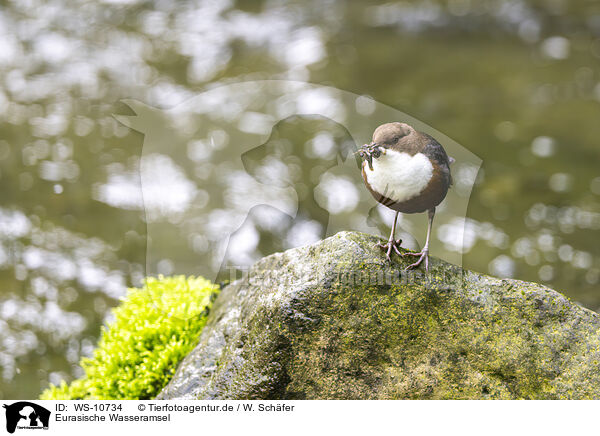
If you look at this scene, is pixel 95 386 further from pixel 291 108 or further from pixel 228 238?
pixel 291 108

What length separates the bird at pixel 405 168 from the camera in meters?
1.74

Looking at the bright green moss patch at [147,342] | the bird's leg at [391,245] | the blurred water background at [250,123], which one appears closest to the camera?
the bird's leg at [391,245]

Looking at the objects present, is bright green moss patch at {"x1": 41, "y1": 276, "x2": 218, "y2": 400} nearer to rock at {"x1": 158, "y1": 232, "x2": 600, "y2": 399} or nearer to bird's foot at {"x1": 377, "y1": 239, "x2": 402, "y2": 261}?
rock at {"x1": 158, "y1": 232, "x2": 600, "y2": 399}

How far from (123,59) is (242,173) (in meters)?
3.85

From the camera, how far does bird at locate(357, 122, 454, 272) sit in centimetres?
174

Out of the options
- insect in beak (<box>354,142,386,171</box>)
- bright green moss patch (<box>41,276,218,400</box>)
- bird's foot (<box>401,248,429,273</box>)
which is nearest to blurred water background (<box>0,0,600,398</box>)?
bird's foot (<box>401,248,429,273</box>)

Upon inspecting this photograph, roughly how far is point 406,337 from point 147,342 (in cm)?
164

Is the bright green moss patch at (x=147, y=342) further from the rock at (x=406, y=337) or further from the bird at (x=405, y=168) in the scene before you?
the bird at (x=405, y=168)

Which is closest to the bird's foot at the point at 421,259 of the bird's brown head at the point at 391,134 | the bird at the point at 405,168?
the bird at the point at 405,168

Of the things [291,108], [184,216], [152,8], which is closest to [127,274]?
[184,216]

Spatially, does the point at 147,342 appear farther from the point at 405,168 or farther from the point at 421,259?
the point at 405,168
